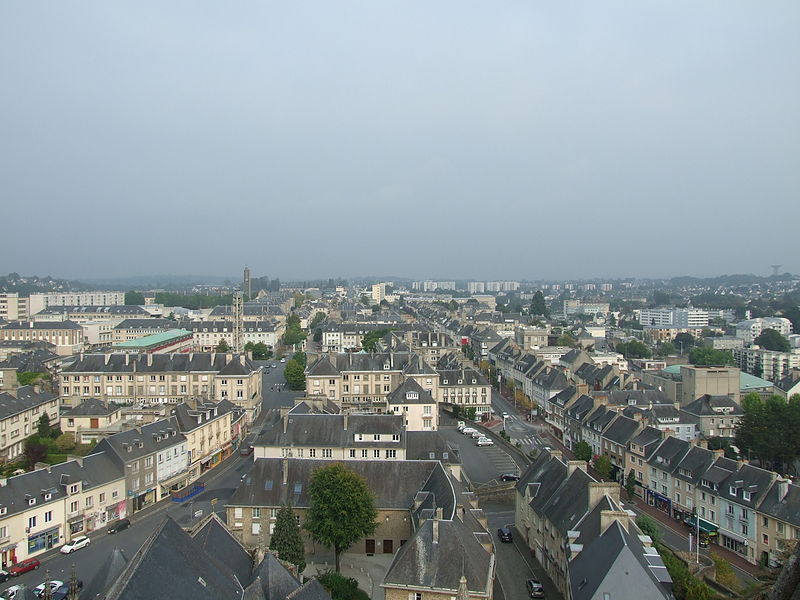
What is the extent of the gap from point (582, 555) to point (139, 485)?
87.0 feet

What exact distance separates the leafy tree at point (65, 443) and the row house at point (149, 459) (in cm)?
938

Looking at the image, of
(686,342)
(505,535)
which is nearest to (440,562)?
(505,535)

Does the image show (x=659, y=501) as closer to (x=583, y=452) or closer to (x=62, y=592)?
(x=583, y=452)

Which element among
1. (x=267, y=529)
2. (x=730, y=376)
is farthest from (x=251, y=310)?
(x=267, y=529)

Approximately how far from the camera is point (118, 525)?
1387 inches

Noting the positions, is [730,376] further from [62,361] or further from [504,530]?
[62,361]

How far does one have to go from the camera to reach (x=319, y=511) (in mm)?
27859

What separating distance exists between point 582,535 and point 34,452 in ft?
122

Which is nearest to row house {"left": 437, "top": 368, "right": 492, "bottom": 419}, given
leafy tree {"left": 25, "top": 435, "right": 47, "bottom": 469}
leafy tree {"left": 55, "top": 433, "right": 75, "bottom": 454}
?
leafy tree {"left": 55, "top": 433, "right": 75, "bottom": 454}

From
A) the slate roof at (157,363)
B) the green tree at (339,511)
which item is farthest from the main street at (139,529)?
the slate roof at (157,363)

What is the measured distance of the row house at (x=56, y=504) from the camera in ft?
100

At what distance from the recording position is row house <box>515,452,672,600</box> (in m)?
21.1

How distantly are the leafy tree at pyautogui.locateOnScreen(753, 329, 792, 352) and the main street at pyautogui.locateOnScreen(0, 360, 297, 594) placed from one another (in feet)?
284

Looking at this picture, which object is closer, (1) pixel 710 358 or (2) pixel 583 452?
(2) pixel 583 452
